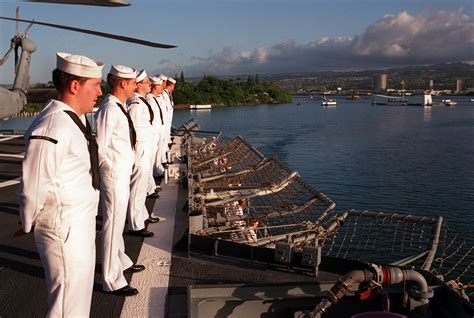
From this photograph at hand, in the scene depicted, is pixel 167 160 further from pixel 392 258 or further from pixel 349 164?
pixel 349 164

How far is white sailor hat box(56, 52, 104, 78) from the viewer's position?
234 centimetres

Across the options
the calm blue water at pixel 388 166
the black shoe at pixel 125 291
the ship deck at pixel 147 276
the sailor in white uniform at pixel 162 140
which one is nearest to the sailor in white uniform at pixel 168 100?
the sailor in white uniform at pixel 162 140

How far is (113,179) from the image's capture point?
11.0 feet

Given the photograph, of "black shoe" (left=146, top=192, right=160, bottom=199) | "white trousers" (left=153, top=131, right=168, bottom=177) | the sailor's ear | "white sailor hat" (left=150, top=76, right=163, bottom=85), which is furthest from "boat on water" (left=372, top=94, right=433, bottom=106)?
the sailor's ear

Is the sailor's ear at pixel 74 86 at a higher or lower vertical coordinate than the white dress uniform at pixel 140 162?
higher

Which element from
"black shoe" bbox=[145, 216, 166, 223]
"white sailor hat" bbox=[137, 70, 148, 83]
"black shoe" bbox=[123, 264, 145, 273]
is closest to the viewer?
"black shoe" bbox=[123, 264, 145, 273]

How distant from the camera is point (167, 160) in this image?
8.49 meters

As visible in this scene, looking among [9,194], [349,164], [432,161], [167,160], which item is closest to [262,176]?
[167,160]

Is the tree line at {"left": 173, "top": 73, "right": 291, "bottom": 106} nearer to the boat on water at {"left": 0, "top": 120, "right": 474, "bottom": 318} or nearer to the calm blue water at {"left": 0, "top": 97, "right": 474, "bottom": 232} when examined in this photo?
the calm blue water at {"left": 0, "top": 97, "right": 474, "bottom": 232}

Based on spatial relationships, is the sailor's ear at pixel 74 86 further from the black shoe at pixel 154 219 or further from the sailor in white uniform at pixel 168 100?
the sailor in white uniform at pixel 168 100

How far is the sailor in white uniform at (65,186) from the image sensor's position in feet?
7.14

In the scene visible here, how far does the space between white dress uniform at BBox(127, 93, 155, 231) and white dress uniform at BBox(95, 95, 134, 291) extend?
104cm

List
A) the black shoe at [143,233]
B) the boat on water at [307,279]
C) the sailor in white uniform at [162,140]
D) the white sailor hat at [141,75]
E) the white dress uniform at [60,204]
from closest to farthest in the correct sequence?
the white dress uniform at [60,204]
the boat on water at [307,279]
the black shoe at [143,233]
the white sailor hat at [141,75]
the sailor in white uniform at [162,140]

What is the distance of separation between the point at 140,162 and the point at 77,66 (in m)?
2.28
